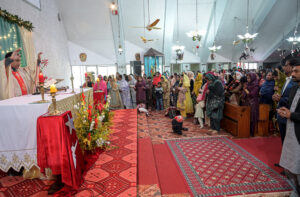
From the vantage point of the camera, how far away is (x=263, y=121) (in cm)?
420

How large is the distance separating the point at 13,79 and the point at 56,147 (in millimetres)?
2194

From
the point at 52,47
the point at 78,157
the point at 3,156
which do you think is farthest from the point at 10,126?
the point at 52,47

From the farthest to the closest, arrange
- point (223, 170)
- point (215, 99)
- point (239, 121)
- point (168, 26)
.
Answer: point (168, 26), point (215, 99), point (239, 121), point (223, 170)

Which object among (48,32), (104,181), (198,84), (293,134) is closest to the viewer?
(293,134)

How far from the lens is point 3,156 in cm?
207

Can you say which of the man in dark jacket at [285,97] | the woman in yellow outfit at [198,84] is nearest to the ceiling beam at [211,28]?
the woman in yellow outfit at [198,84]

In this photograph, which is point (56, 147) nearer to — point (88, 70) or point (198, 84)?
point (198, 84)

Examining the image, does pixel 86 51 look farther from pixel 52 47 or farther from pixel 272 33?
pixel 272 33

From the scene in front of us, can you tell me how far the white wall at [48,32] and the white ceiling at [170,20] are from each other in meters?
1.26

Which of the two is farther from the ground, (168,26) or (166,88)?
(168,26)

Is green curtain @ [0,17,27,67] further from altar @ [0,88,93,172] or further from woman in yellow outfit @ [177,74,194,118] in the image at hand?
woman in yellow outfit @ [177,74,194,118]

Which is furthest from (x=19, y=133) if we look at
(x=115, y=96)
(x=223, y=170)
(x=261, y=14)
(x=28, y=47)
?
(x=261, y=14)

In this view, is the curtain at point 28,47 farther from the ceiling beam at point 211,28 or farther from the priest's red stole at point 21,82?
the ceiling beam at point 211,28

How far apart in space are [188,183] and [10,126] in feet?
7.75
